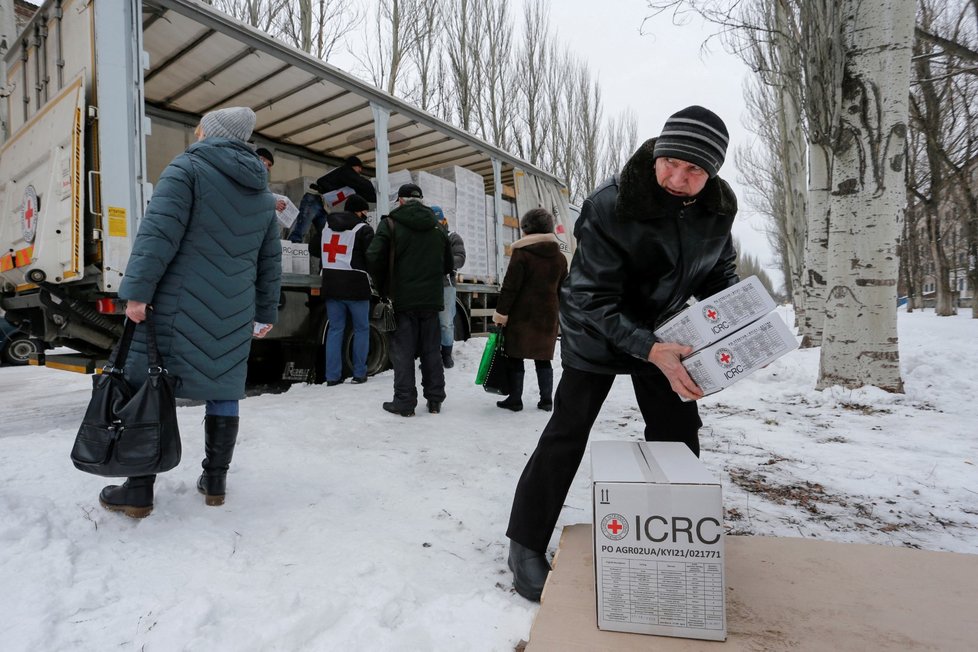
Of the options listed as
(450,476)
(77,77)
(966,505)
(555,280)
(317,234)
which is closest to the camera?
(966,505)

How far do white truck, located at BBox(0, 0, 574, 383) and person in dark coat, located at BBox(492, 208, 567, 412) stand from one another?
241 cm

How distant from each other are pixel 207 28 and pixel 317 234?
2.11m

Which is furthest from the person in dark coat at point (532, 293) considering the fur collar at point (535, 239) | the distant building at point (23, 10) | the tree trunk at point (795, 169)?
the distant building at point (23, 10)

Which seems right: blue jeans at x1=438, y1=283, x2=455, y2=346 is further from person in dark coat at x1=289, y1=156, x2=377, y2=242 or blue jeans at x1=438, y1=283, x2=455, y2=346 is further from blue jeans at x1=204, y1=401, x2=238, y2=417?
blue jeans at x1=204, y1=401, x2=238, y2=417

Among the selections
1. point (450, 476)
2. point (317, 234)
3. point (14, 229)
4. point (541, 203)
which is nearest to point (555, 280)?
point (450, 476)

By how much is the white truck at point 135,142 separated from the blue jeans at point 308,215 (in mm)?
674

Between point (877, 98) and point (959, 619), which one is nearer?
point (959, 619)

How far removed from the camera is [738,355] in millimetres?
1584

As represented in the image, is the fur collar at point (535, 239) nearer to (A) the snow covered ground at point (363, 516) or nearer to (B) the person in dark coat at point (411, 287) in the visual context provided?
(B) the person in dark coat at point (411, 287)

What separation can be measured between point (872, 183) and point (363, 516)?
5.07 meters

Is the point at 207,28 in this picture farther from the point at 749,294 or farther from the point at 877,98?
the point at 877,98

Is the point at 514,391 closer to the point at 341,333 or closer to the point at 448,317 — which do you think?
the point at 341,333

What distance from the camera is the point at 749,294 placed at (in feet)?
5.45

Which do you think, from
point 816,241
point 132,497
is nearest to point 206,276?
point 132,497
